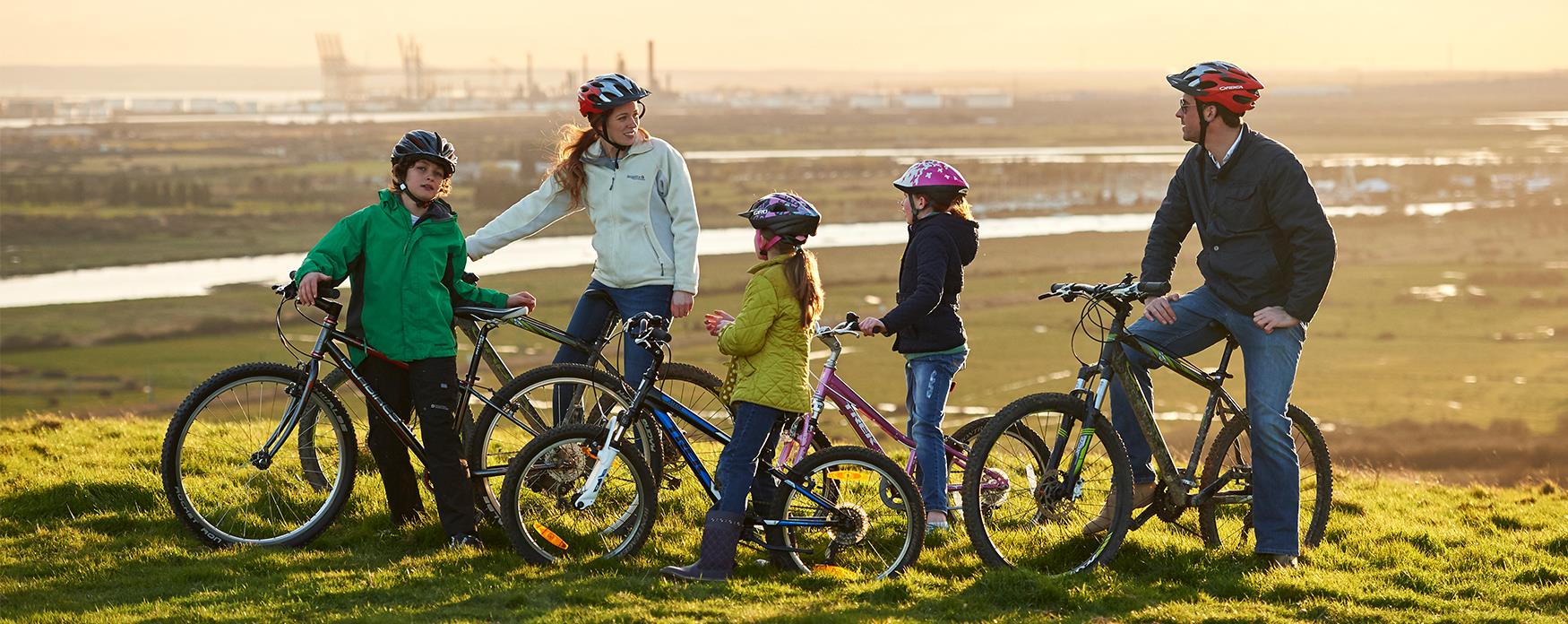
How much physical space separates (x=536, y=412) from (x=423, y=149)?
1.41 meters

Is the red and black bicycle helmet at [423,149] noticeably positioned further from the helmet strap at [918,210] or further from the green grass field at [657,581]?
the helmet strap at [918,210]

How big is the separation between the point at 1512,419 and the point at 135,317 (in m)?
47.1

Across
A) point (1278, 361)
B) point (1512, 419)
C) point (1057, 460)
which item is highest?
point (1278, 361)

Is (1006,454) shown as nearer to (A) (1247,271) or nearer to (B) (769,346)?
(A) (1247,271)

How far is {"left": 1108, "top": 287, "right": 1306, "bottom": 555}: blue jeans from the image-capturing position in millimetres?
6848

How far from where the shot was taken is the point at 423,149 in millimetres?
6988

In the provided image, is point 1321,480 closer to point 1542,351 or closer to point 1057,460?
point 1057,460

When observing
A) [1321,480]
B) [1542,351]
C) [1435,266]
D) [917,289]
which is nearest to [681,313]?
[917,289]

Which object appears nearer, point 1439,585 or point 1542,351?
point 1439,585

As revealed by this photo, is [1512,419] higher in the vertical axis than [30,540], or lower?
lower

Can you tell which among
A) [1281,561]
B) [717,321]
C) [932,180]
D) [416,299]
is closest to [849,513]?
[717,321]

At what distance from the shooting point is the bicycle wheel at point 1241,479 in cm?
716

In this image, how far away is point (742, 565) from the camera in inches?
269

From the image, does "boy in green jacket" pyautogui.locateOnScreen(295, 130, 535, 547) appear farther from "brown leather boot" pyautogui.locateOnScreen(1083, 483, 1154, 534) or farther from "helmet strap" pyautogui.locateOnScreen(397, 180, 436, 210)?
"brown leather boot" pyautogui.locateOnScreen(1083, 483, 1154, 534)
